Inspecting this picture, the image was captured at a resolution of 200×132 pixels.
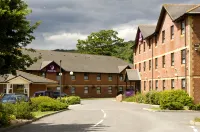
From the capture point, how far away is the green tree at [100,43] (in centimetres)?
10181

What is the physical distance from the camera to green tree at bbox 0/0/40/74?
1567cm

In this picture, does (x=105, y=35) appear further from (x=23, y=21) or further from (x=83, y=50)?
(x=23, y=21)

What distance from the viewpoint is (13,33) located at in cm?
1667

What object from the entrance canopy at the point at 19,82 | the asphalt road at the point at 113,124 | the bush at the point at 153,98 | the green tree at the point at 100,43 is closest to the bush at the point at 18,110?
the asphalt road at the point at 113,124

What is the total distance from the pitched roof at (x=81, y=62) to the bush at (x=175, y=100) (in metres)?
41.3

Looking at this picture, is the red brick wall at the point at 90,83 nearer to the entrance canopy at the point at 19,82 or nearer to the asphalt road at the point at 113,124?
the entrance canopy at the point at 19,82

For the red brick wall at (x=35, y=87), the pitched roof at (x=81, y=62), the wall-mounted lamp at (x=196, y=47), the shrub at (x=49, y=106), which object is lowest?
the shrub at (x=49, y=106)

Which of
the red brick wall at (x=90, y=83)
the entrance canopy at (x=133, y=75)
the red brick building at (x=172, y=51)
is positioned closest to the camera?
the red brick building at (x=172, y=51)

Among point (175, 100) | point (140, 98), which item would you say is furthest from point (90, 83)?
point (175, 100)

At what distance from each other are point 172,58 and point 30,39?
26.4 meters

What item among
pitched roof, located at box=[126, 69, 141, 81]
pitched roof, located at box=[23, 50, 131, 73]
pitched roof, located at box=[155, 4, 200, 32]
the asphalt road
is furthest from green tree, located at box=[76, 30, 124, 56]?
the asphalt road

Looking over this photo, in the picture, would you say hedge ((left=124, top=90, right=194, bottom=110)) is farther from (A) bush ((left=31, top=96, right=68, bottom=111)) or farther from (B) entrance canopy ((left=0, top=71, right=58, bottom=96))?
(B) entrance canopy ((left=0, top=71, right=58, bottom=96))

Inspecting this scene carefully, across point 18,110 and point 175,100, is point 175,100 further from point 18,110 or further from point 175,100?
point 18,110

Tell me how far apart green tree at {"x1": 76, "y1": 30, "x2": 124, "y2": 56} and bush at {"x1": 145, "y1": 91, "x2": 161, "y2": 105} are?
2307 inches
